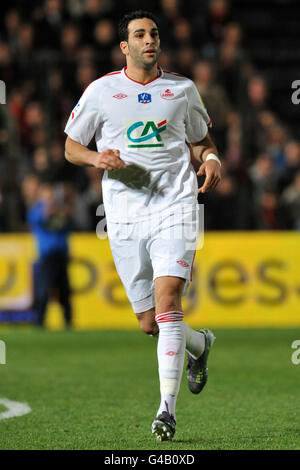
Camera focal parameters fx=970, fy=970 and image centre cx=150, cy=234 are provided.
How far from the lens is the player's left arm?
19.3 feet

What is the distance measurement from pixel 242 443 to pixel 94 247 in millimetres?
9129

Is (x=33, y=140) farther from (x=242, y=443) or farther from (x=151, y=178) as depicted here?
(x=242, y=443)

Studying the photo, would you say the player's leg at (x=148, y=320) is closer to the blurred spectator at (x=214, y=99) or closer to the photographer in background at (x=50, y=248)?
the photographer in background at (x=50, y=248)

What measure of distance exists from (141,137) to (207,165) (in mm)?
449

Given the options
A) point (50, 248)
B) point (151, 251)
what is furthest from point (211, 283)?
point (151, 251)

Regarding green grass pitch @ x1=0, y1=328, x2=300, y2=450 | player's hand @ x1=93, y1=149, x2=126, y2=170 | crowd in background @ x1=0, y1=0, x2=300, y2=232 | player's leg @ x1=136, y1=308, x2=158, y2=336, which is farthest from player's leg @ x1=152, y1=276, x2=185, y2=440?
crowd in background @ x1=0, y1=0, x2=300, y2=232

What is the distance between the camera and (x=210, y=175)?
5.89 metres

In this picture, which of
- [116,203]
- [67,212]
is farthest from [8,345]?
[116,203]

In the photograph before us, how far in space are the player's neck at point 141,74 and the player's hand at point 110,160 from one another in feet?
2.12

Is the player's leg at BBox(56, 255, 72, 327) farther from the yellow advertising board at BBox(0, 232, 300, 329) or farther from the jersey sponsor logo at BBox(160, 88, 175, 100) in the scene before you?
the jersey sponsor logo at BBox(160, 88, 175, 100)

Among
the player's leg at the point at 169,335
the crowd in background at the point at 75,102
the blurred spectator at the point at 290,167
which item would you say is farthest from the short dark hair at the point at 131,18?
the blurred spectator at the point at 290,167

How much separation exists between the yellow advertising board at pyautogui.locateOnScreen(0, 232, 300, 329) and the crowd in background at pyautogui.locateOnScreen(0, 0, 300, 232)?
63 cm

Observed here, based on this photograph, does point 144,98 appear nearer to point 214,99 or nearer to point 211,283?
point 211,283

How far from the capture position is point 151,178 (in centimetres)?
593
